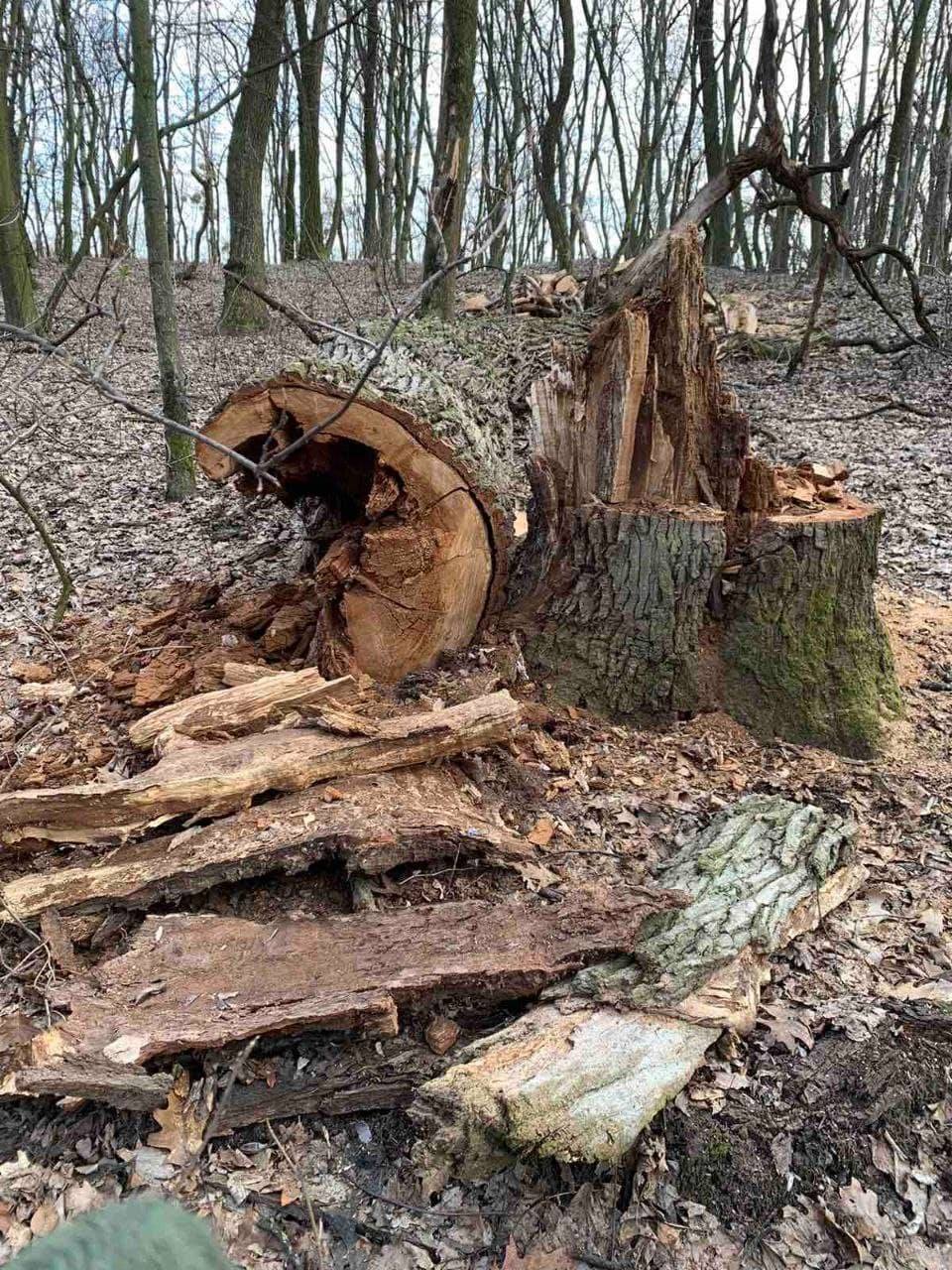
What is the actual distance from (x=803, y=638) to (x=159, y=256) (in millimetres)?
5642

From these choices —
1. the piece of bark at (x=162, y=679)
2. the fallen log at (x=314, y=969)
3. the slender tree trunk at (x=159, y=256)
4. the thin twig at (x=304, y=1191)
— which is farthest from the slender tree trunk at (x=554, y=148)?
the thin twig at (x=304, y=1191)

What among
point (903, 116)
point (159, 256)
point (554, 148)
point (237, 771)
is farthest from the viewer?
point (554, 148)

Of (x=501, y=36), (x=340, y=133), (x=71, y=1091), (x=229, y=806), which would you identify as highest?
(x=501, y=36)

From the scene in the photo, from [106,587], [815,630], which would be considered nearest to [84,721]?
[106,587]

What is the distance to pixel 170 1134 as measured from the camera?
210cm

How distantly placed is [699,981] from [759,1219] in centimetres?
55

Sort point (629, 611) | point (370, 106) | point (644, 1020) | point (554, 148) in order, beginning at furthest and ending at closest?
1. point (370, 106)
2. point (554, 148)
3. point (629, 611)
4. point (644, 1020)

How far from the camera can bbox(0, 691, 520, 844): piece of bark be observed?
266cm

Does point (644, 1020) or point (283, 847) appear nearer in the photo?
point (644, 1020)

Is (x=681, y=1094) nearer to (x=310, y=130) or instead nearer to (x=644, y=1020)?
(x=644, y=1020)

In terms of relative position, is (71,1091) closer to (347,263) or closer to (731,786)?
(731,786)

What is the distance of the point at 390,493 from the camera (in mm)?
3428

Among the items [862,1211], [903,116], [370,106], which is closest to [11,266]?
[370,106]

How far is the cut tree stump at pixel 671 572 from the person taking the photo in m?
3.63
